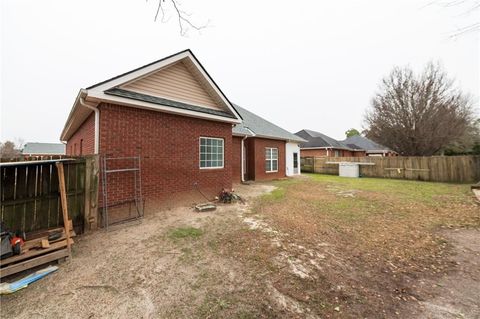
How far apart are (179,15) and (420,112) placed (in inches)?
954

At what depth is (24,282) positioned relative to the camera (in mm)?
2766

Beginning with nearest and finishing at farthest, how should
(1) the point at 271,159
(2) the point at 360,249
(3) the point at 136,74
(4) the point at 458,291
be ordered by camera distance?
(4) the point at 458,291
(2) the point at 360,249
(3) the point at 136,74
(1) the point at 271,159

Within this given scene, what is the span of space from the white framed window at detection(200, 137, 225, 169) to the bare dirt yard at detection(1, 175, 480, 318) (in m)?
2.75

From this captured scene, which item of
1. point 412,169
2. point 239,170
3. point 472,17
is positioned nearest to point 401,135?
point 412,169

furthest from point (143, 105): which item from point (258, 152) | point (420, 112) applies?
point (420, 112)

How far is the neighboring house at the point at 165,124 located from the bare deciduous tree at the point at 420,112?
19.9 m

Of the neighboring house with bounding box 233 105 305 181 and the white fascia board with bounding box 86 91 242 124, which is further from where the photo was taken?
the neighboring house with bounding box 233 105 305 181

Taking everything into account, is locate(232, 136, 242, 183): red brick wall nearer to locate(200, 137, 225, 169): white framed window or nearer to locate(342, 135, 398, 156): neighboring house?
locate(200, 137, 225, 169): white framed window

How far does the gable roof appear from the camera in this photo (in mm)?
5200

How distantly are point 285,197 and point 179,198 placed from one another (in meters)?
4.77

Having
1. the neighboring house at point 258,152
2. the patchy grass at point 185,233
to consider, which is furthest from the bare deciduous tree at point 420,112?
the patchy grass at point 185,233

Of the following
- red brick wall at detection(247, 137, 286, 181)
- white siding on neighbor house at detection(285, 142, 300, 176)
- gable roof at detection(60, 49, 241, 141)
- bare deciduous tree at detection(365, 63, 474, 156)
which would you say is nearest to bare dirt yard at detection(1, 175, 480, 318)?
gable roof at detection(60, 49, 241, 141)

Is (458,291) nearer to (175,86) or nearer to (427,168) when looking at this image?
(175,86)

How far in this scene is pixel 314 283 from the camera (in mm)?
2840
